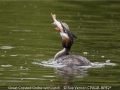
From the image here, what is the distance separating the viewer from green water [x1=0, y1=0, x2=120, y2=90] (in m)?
14.8

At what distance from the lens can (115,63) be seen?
1677 centimetres

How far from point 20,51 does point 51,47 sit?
1444 mm

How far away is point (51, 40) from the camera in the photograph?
20.8m

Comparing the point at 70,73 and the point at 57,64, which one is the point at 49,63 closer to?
the point at 57,64

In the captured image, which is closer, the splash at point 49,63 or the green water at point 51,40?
the green water at point 51,40

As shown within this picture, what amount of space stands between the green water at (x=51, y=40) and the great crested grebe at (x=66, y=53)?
360 mm

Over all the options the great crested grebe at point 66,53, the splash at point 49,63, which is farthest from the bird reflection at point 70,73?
the splash at point 49,63

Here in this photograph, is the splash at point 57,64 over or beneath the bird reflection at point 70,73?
beneath

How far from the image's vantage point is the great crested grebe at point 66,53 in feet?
53.2

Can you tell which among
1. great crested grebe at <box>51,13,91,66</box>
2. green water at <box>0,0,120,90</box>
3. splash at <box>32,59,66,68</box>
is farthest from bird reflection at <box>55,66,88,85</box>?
splash at <box>32,59,66,68</box>

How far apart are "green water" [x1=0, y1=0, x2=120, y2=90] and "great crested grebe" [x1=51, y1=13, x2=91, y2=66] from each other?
36cm

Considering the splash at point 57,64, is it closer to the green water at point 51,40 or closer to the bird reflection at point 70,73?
the green water at point 51,40

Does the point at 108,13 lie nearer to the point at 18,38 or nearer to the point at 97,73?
the point at 18,38

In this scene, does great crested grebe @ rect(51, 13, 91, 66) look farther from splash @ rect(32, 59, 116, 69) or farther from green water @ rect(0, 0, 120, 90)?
green water @ rect(0, 0, 120, 90)
